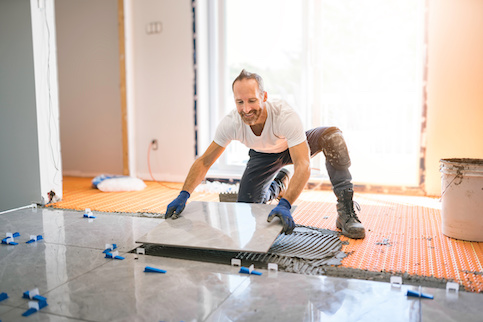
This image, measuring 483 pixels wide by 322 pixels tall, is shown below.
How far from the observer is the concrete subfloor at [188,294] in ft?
4.26

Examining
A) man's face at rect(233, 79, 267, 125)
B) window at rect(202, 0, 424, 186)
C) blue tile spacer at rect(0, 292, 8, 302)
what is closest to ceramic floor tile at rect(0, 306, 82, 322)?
blue tile spacer at rect(0, 292, 8, 302)

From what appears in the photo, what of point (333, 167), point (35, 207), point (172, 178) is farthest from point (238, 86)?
point (172, 178)

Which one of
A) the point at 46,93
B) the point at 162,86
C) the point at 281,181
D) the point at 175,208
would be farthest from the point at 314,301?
the point at 162,86

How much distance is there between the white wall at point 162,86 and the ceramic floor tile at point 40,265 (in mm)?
2374

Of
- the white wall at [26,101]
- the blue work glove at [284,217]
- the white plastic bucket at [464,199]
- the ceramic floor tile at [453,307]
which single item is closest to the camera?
the ceramic floor tile at [453,307]

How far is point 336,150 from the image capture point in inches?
95.2

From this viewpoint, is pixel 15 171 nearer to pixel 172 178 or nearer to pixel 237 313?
pixel 172 178

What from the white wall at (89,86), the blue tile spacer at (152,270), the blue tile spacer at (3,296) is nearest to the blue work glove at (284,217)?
the blue tile spacer at (152,270)

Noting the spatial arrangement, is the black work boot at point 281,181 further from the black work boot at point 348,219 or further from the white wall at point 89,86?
the white wall at point 89,86

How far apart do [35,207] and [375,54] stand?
125 inches

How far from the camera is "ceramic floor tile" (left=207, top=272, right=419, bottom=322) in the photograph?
4.21ft

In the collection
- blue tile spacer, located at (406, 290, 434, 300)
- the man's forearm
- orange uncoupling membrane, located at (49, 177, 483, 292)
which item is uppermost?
the man's forearm

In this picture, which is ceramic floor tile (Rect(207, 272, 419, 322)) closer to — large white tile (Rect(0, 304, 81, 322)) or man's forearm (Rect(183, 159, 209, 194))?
large white tile (Rect(0, 304, 81, 322))

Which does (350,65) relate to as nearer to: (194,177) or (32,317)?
(194,177)
